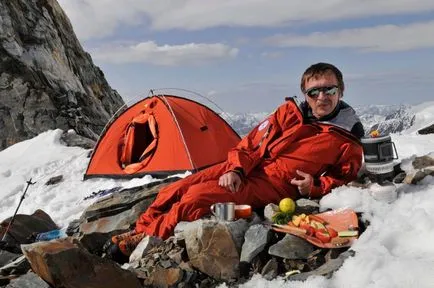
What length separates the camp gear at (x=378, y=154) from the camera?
4.93 m

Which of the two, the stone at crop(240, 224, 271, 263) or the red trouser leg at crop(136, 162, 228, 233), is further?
the red trouser leg at crop(136, 162, 228, 233)

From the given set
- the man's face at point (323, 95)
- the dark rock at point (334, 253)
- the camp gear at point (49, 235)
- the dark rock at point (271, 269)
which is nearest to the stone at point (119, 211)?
the camp gear at point (49, 235)

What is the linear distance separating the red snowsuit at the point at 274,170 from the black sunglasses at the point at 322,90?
0.27m

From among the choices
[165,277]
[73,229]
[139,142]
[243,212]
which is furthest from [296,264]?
[139,142]

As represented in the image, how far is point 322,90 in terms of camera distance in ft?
17.9

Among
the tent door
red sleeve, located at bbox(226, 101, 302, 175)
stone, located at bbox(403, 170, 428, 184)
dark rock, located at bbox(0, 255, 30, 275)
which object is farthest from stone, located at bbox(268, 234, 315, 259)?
the tent door

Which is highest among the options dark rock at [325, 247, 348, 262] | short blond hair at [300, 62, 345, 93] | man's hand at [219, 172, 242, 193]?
short blond hair at [300, 62, 345, 93]

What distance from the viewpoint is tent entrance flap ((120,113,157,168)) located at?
11.9 metres

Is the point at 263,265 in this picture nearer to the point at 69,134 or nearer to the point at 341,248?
the point at 341,248

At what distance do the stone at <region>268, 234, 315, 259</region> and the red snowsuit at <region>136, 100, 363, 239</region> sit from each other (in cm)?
110

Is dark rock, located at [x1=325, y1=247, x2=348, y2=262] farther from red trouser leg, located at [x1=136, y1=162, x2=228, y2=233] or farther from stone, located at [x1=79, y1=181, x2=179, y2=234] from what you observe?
stone, located at [x1=79, y1=181, x2=179, y2=234]

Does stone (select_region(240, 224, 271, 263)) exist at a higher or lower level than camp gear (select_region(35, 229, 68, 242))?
higher

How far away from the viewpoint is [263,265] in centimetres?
441

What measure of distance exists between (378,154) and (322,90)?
0.95m
